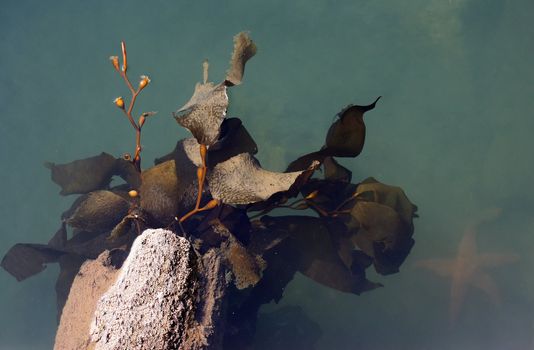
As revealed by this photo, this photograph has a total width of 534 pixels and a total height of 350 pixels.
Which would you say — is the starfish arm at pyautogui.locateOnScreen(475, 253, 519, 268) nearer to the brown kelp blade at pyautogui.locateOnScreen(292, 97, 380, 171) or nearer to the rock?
the brown kelp blade at pyautogui.locateOnScreen(292, 97, 380, 171)

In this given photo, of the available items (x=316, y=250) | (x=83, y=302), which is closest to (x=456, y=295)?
(x=316, y=250)

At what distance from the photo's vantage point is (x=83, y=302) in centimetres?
185

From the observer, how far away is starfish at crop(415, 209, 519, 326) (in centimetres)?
316

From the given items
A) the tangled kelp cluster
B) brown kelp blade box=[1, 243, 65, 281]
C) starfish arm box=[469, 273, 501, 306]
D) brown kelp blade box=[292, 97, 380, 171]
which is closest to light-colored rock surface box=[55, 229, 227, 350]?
the tangled kelp cluster

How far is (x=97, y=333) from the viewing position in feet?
2.59

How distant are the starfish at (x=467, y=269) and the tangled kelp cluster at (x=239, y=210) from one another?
3.08 ft

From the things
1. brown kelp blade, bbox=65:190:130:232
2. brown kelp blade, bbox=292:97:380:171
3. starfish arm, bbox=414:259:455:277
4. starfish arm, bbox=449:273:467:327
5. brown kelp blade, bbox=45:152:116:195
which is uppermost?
brown kelp blade, bbox=292:97:380:171

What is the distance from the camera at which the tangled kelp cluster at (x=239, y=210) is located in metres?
1.59

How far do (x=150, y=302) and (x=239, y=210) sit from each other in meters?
1.23

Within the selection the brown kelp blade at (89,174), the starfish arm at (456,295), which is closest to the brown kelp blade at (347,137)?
the brown kelp blade at (89,174)

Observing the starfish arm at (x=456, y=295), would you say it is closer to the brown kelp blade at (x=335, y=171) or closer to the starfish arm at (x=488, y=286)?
the starfish arm at (x=488, y=286)

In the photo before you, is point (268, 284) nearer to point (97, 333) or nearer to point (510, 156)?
point (97, 333)

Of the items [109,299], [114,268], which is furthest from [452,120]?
[109,299]

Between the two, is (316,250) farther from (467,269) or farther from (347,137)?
(467,269)
